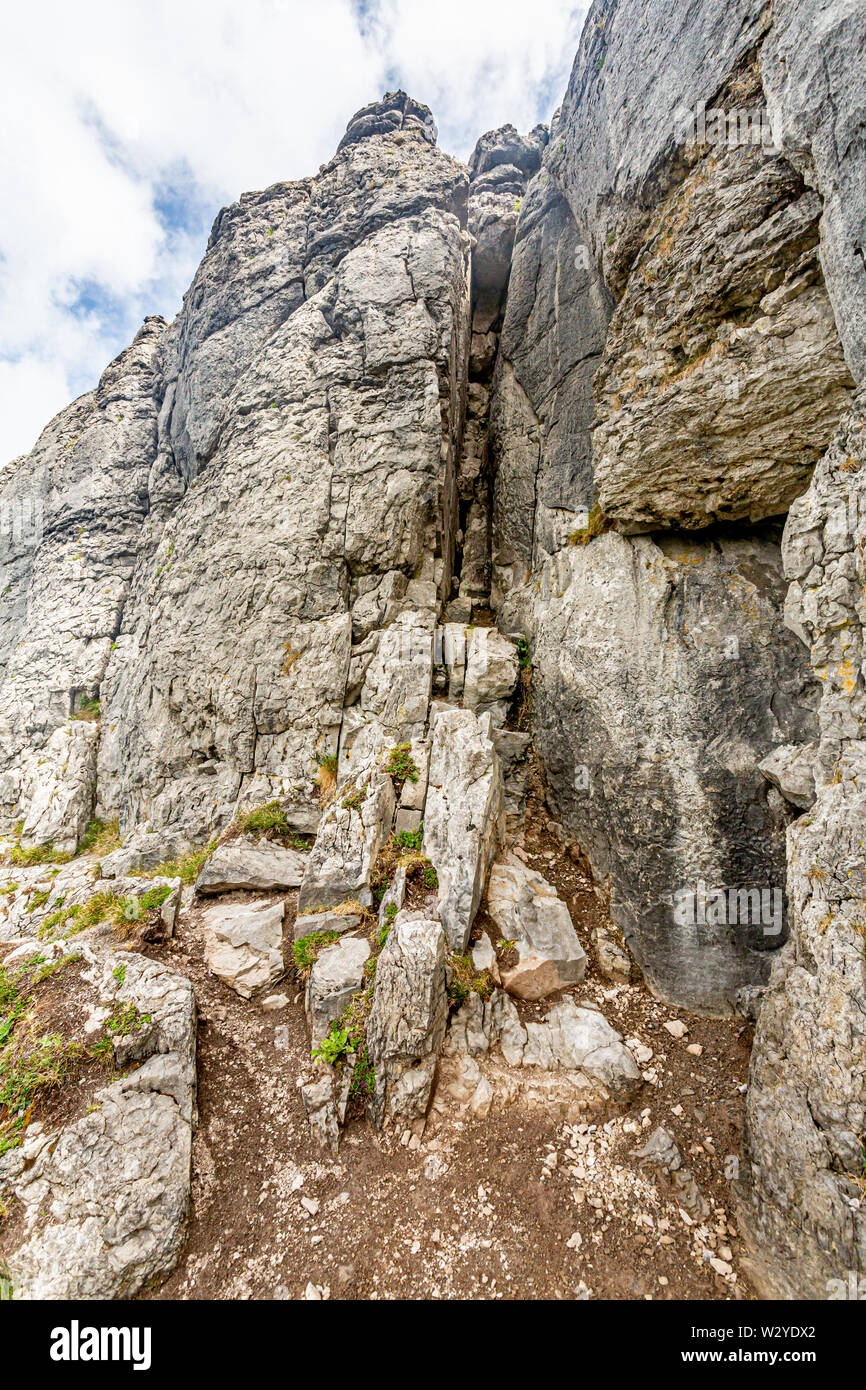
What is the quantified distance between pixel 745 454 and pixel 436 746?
23.3 ft

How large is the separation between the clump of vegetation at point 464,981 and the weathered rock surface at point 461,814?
200mm

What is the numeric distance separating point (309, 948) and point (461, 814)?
3353 mm

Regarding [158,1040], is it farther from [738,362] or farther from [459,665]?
[738,362]

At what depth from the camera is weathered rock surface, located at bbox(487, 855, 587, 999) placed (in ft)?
24.0

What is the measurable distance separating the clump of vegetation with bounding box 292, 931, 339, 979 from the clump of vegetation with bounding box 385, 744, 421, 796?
9.29ft

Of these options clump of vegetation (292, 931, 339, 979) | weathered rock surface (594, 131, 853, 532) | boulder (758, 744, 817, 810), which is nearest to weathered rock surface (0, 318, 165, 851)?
clump of vegetation (292, 931, 339, 979)

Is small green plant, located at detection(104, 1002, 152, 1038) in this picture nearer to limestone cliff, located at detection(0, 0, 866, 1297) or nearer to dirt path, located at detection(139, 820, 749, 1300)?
dirt path, located at detection(139, 820, 749, 1300)

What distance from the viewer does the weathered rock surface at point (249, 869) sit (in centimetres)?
980

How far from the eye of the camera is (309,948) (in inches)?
318

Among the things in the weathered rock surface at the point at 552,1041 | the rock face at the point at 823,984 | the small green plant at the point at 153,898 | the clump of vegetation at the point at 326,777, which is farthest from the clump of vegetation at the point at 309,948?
the rock face at the point at 823,984

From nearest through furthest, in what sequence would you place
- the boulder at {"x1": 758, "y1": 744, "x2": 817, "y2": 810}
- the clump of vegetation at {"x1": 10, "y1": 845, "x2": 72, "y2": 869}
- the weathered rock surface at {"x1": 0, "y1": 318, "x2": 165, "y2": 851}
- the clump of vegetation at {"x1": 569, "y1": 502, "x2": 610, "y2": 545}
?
1. the boulder at {"x1": 758, "y1": 744, "x2": 817, "y2": 810}
2. the clump of vegetation at {"x1": 569, "y1": 502, "x2": 610, "y2": 545}
3. the clump of vegetation at {"x1": 10, "y1": 845, "x2": 72, "y2": 869}
4. the weathered rock surface at {"x1": 0, "y1": 318, "x2": 165, "y2": 851}

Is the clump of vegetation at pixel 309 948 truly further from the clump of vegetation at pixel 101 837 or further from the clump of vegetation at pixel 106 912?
the clump of vegetation at pixel 101 837

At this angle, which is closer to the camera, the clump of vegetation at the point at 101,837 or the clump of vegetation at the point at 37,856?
the clump of vegetation at the point at 37,856

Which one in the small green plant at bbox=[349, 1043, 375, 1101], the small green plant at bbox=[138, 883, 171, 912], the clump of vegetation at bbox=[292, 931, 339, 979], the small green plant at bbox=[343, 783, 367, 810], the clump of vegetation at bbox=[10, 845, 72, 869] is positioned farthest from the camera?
the clump of vegetation at bbox=[10, 845, 72, 869]
